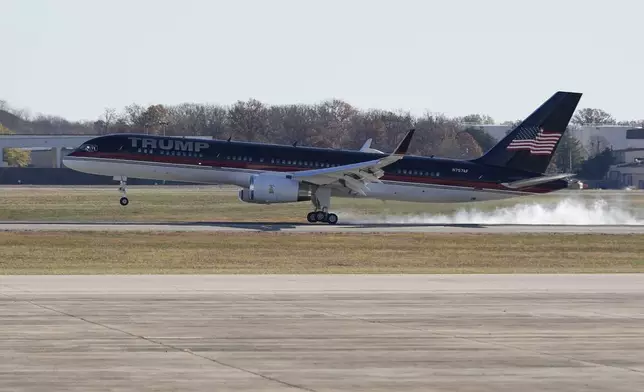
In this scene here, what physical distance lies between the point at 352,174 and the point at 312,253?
1327cm

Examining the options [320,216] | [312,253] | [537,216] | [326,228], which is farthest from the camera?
[537,216]

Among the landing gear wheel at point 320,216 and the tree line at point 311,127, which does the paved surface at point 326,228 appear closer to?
the landing gear wheel at point 320,216

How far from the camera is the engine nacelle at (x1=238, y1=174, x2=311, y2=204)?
5094 cm

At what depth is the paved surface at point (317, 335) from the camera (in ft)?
49.9

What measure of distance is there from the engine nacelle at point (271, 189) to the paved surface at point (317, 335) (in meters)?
22.3

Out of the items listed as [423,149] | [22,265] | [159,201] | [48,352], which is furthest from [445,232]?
[423,149]

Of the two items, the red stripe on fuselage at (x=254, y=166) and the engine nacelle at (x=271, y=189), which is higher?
the red stripe on fuselage at (x=254, y=166)

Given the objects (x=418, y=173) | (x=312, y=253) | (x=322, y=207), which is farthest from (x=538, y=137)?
(x=312, y=253)

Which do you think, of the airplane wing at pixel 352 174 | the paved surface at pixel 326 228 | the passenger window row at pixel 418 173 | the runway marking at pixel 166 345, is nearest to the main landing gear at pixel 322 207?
the airplane wing at pixel 352 174

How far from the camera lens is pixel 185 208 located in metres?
68.6

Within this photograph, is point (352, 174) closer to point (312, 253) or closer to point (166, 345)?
point (312, 253)

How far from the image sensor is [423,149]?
373 ft

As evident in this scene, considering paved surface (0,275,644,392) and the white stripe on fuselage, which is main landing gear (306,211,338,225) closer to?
the white stripe on fuselage

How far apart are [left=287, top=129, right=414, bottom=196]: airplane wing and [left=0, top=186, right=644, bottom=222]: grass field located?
20.2 feet
